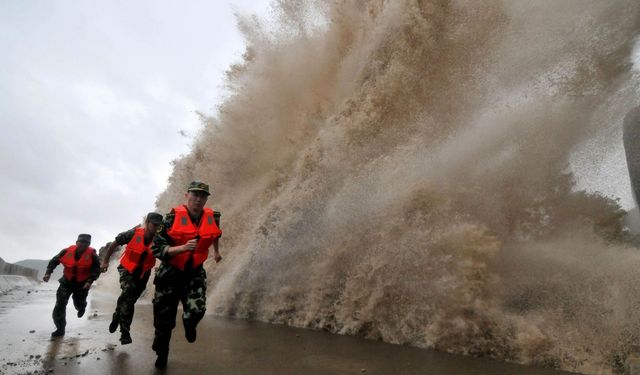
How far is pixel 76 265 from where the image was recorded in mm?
6531

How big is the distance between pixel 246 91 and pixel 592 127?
8103 mm

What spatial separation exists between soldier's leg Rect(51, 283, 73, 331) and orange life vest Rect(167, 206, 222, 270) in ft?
9.55

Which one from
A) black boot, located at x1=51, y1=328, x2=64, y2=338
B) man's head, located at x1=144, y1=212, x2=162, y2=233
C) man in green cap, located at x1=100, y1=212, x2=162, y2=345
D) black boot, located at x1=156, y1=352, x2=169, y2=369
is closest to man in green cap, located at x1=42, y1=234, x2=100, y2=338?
black boot, located at x1=51, y1=328, x2=64, y2=338

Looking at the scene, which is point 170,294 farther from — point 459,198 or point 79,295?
point 459,198

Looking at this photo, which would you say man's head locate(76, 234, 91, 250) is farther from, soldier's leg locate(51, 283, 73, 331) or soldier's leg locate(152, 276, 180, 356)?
soldier's leg locate(152, 276, 180, 356)

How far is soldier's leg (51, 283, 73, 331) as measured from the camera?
603 centimetres

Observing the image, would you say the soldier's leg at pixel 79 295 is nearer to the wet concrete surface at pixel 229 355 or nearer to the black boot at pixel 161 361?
the wet concrete surface at pixel 229 355

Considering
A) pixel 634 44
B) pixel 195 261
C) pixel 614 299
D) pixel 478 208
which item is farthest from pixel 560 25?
pixel 195 261

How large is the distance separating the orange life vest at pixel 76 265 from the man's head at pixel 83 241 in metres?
0.07

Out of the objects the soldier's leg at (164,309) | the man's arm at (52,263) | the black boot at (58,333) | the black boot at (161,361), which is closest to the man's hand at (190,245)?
the soldier's leg at (164,309)

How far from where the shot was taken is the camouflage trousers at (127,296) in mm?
5375

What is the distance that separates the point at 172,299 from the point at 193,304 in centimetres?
24

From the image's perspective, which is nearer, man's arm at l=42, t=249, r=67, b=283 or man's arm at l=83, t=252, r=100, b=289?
man's arm at l=83, t=252, r=100, b=289

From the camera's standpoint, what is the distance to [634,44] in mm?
7680
